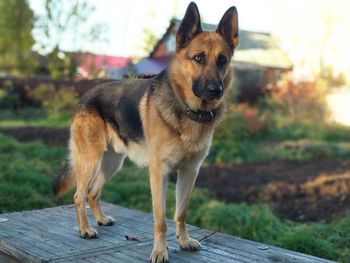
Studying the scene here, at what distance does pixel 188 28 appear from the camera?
4.03m

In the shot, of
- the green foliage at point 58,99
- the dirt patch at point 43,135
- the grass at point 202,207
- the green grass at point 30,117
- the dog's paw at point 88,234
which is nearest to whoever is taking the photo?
the dog's paw at point 88,234

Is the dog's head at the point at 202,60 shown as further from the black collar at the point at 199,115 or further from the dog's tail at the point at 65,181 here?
the dog's tail at the point at 65,181

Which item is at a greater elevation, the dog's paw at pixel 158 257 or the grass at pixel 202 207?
the dog's paw at pixel 158 257

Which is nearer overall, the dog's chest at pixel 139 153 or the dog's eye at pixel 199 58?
the dog's eye at pixel 199 58

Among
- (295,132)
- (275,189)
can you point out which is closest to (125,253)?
(275,189)

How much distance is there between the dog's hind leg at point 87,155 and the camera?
4.71m

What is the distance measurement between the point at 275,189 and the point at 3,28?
3060cm

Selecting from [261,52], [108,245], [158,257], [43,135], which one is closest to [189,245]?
[158,257]

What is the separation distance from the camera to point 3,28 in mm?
34250

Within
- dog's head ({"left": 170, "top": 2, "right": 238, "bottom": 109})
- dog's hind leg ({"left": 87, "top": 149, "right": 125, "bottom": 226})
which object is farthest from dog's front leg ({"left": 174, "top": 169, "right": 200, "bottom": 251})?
dog's hind leg ({"left": 87, "top": 149, "right": 125, "bottom": 226})

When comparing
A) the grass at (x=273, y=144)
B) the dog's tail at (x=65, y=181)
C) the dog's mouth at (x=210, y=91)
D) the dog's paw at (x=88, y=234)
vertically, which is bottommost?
the grass at (x=273, y=144)

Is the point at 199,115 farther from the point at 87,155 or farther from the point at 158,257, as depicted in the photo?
the point at 87,155

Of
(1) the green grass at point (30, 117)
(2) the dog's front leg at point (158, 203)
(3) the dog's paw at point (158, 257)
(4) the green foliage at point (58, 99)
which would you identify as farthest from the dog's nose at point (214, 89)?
(1) the green grass at point (30, 117)

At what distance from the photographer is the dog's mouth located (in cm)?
371
